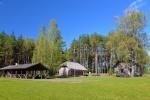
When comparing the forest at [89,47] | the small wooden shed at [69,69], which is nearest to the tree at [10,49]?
the forest at [89,47]

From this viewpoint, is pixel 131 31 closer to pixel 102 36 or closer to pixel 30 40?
pixel 102 36

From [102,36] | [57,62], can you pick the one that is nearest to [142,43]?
[57,62]

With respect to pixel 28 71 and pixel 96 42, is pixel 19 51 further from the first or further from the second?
pixel 28 71

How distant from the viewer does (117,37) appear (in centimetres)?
5934

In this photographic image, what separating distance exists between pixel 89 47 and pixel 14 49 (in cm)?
2981

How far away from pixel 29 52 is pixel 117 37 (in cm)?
4536

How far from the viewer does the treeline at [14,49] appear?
8720 cm

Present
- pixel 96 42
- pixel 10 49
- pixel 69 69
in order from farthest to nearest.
Result: pixel 96 42, pixel 10 49, pixel 69 69

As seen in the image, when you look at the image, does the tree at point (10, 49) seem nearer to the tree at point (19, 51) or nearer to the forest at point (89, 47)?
the forest at point (89, 47)

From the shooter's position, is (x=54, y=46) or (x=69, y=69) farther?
(x=69, y=69)

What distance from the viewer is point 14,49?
91.4 metres

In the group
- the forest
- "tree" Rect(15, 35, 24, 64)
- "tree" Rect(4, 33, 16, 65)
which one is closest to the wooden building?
the forest

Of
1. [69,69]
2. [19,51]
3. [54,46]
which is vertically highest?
[19,51]

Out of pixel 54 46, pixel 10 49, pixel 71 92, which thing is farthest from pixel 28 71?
pixel 71 92
